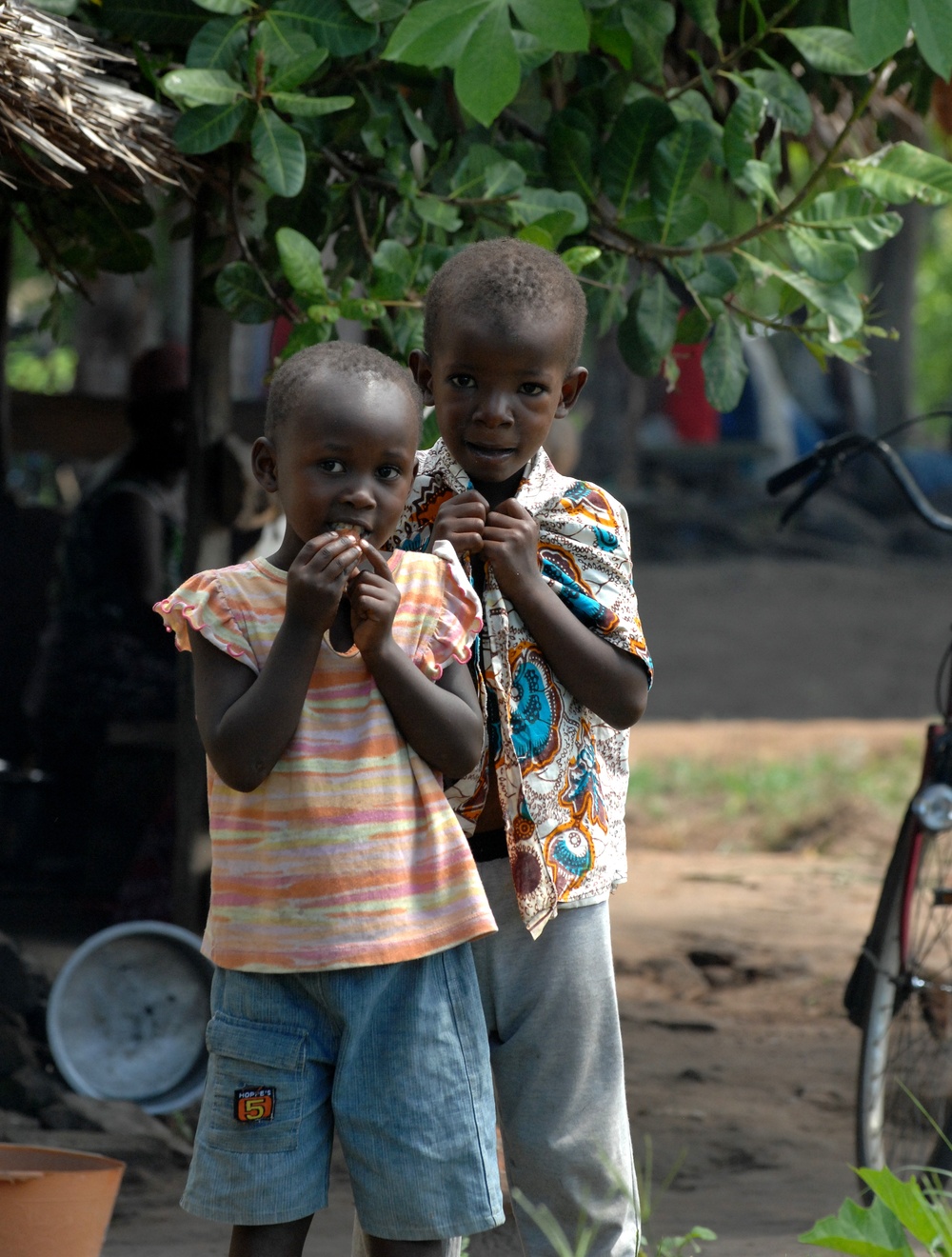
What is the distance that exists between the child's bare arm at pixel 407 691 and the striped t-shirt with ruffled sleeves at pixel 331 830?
36mm

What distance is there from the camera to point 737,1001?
5.62 meters

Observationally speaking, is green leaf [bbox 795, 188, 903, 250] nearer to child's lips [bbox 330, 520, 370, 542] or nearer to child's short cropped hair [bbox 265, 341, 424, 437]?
child's short cropped hair [bbox 265, 341, 424, 437]

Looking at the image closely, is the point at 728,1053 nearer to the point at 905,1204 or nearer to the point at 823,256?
the point at 823,256

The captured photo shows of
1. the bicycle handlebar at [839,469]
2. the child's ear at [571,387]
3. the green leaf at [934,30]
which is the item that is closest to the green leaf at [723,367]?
the bicycle handlebar at [839,469]

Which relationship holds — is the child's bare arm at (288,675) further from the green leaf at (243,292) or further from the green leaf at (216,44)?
the green leaf at (243,292)

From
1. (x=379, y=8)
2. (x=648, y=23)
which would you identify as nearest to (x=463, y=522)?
(x=379, y=8)

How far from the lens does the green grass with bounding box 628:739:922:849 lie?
8070 mm

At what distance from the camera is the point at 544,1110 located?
2201 millimetres

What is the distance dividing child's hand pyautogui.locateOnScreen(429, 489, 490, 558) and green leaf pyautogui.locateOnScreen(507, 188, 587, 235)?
106 cm

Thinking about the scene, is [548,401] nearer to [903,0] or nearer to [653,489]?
[903,0]

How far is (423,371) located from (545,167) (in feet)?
4.09

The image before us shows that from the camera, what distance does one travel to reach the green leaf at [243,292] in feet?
10.6

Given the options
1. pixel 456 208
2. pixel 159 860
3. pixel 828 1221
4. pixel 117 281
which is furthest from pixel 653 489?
pixel 828 1221

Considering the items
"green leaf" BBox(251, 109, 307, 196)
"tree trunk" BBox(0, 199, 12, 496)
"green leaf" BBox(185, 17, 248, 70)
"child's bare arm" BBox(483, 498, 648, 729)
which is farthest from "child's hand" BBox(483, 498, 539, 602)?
"tree trunk" BBox(0, 199, 12, 496)
